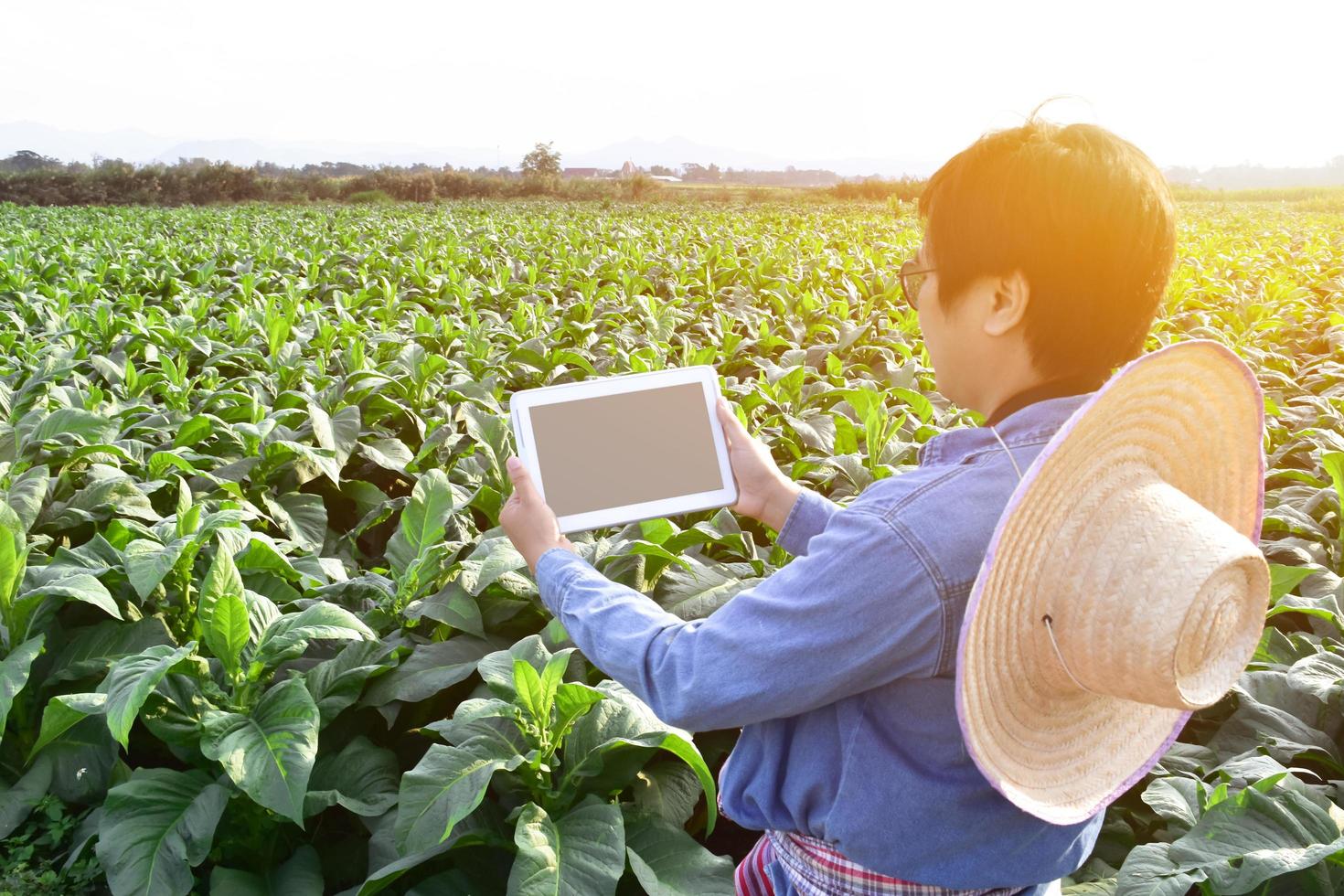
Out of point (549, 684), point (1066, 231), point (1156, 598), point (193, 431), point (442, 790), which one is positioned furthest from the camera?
point (193, 431)

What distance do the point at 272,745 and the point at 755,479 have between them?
→ 123 cm

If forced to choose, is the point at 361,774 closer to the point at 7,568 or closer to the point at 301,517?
the point at 7,568

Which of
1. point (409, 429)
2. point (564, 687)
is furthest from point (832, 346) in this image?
point (564, 687)

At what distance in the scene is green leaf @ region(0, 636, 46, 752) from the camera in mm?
2258

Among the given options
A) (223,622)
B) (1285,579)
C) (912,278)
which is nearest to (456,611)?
(223,622)

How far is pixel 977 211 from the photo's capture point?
1328 mm

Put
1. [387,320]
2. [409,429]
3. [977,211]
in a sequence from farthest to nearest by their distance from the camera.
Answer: [387,320] < [409,429] < [977,211]

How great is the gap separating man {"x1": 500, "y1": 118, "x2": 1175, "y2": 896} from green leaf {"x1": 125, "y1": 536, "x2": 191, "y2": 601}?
1.48 metres

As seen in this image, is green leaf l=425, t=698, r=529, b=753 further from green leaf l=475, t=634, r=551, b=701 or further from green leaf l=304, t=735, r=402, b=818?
green leaf l=304, t=735, r=402, b=818

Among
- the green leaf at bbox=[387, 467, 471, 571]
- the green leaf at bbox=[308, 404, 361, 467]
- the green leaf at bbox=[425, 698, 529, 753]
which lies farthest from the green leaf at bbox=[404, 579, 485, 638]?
the green leaf at bbox=[308, 404, 361, 467]

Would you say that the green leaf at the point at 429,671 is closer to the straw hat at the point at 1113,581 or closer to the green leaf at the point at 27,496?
the green leaf at the point at 27,496

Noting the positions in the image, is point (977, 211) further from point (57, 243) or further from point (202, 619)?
point (57, 243)

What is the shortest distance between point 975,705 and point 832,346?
5.68 metres

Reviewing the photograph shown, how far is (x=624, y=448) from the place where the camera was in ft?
A: 6.21
